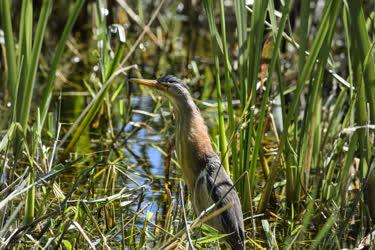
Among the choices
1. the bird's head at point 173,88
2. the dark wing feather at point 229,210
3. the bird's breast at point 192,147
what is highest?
the bird's head at point 173,88

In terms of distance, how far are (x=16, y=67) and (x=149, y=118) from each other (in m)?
2.08

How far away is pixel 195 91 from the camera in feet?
Result: 25.0

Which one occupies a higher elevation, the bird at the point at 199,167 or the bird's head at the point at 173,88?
the bird's head at the point at 173,88

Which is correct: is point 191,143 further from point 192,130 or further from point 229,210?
point 229,210

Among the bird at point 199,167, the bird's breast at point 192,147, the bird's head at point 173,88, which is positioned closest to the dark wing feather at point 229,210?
the bird at point 199,167

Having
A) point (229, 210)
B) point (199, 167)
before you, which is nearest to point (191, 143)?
point (199, 167)

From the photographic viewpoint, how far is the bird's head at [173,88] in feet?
15.4

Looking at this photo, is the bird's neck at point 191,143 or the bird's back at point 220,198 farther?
the bird's neck at point 191,143

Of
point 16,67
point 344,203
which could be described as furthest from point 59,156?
point 344,203

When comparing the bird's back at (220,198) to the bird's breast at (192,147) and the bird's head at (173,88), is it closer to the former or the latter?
the bird's breast at (192,147)

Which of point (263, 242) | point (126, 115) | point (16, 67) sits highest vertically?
point (16, 67)

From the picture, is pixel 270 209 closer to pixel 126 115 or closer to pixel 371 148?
pixel 371 148

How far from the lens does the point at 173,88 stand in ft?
15.4

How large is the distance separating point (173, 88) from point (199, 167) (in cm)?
48
